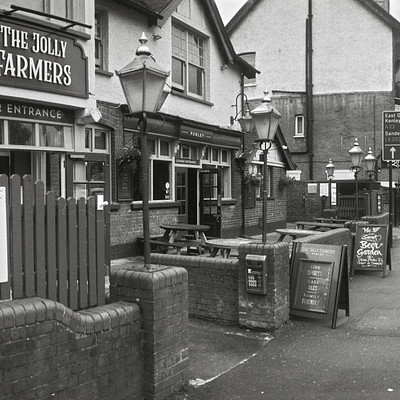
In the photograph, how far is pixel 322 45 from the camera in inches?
1062

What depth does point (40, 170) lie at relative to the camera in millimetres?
9453

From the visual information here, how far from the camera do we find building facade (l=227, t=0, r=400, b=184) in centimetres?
2631

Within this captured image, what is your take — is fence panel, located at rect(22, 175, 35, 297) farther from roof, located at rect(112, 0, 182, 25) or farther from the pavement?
roof, located at rect(112, 0, 182, 25)

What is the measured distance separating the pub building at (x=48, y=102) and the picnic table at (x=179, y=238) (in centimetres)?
194

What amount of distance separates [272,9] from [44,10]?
21.0 meters

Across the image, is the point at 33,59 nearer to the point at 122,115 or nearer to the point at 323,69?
the point at 122,115

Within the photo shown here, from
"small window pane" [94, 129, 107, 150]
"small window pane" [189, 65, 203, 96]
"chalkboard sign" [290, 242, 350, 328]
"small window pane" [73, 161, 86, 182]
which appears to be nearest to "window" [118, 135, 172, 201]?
"small window pane" [94, 129, 107, 150]

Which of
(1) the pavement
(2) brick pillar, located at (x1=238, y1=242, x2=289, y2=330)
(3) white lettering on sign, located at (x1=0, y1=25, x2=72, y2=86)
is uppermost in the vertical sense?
(3) white lettering on sign, located at (x1=0, y1=25, x2=72, y2=86)

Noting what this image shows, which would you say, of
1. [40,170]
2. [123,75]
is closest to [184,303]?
[123,75]

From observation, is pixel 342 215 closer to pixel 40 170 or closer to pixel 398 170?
pixel 398 170

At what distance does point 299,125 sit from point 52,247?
82.8 ft

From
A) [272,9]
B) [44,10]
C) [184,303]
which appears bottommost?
[184,303]

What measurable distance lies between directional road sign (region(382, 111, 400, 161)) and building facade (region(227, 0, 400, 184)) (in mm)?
12822

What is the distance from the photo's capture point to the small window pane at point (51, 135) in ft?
30.4
